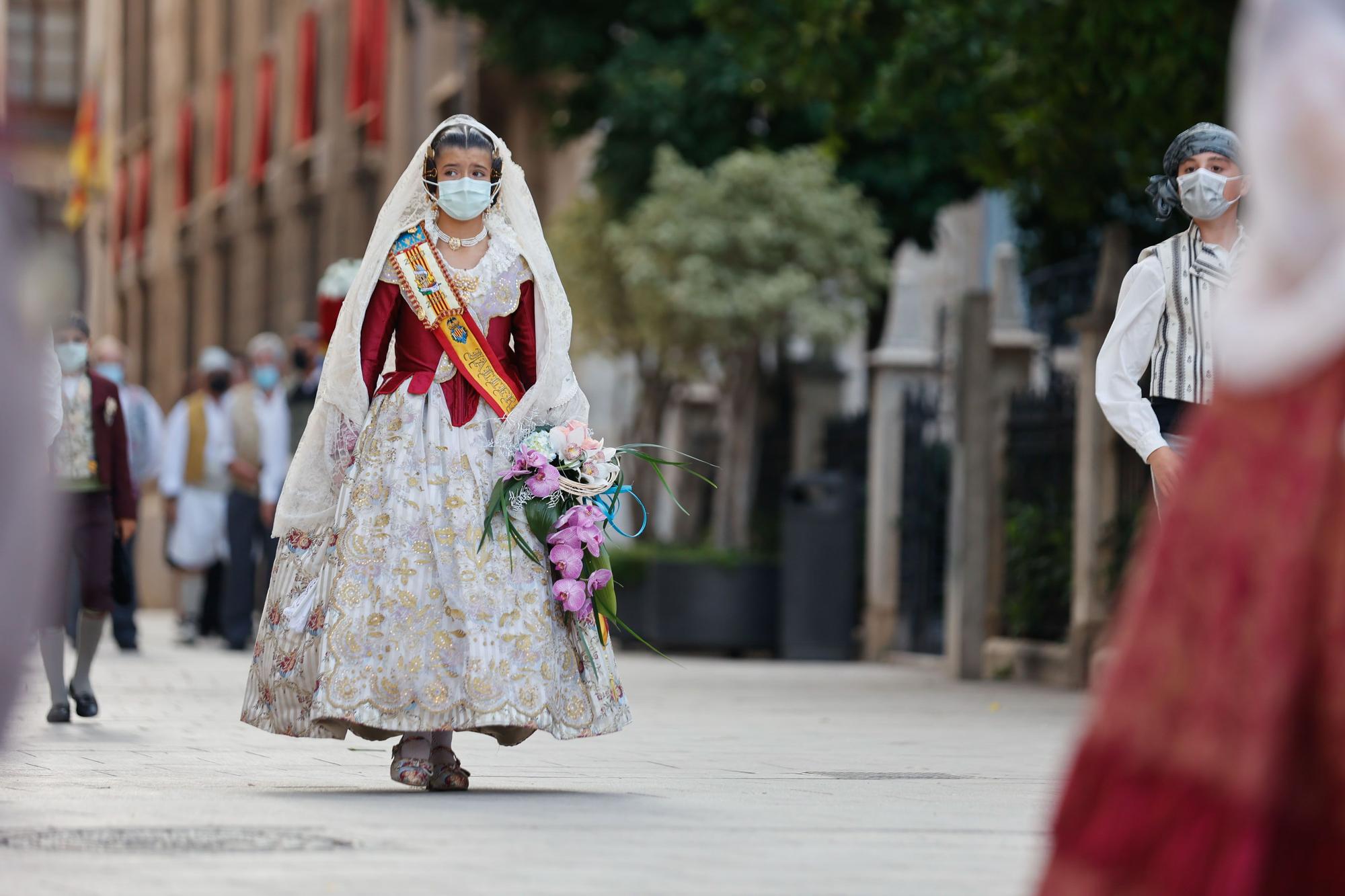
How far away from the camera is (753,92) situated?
1862 cm

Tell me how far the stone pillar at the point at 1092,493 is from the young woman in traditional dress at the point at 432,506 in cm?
679

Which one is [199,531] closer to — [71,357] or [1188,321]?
[71,357]

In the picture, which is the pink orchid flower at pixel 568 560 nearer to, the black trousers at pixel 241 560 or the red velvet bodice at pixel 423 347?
the red velvet bodice at pixel 423 347

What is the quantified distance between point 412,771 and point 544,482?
93 cm

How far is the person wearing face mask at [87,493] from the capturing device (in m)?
11.1

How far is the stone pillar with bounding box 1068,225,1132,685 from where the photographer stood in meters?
14.3

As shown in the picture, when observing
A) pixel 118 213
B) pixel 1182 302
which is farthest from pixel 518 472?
pixel 118 213

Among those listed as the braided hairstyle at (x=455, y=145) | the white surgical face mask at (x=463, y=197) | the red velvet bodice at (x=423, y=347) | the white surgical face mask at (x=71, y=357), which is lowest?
the red velvet bodice at (x=423, y=347)

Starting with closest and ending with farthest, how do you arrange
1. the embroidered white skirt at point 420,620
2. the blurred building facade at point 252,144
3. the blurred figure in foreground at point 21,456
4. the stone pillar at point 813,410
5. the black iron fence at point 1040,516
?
the blurred figure in foreground at point 21,456 → the embroidered white skirt at point 420,620 → the black iron fence at point 1040,516 → the stone pillar at point 813,410 → the blurred building facade at point 252,144

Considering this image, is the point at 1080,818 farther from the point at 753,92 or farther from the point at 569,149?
the point at 569,149

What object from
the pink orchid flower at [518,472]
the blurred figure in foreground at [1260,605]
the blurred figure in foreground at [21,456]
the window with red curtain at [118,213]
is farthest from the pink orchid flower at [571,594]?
the window with red curtain at [118,213]

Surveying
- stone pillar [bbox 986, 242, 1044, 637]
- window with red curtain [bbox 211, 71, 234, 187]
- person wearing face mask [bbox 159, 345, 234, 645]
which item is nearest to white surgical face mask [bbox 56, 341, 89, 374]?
stone pillar [bbox 986, 242, 1044, 637]

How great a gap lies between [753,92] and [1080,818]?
15604mm

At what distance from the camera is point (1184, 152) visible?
7.75m
